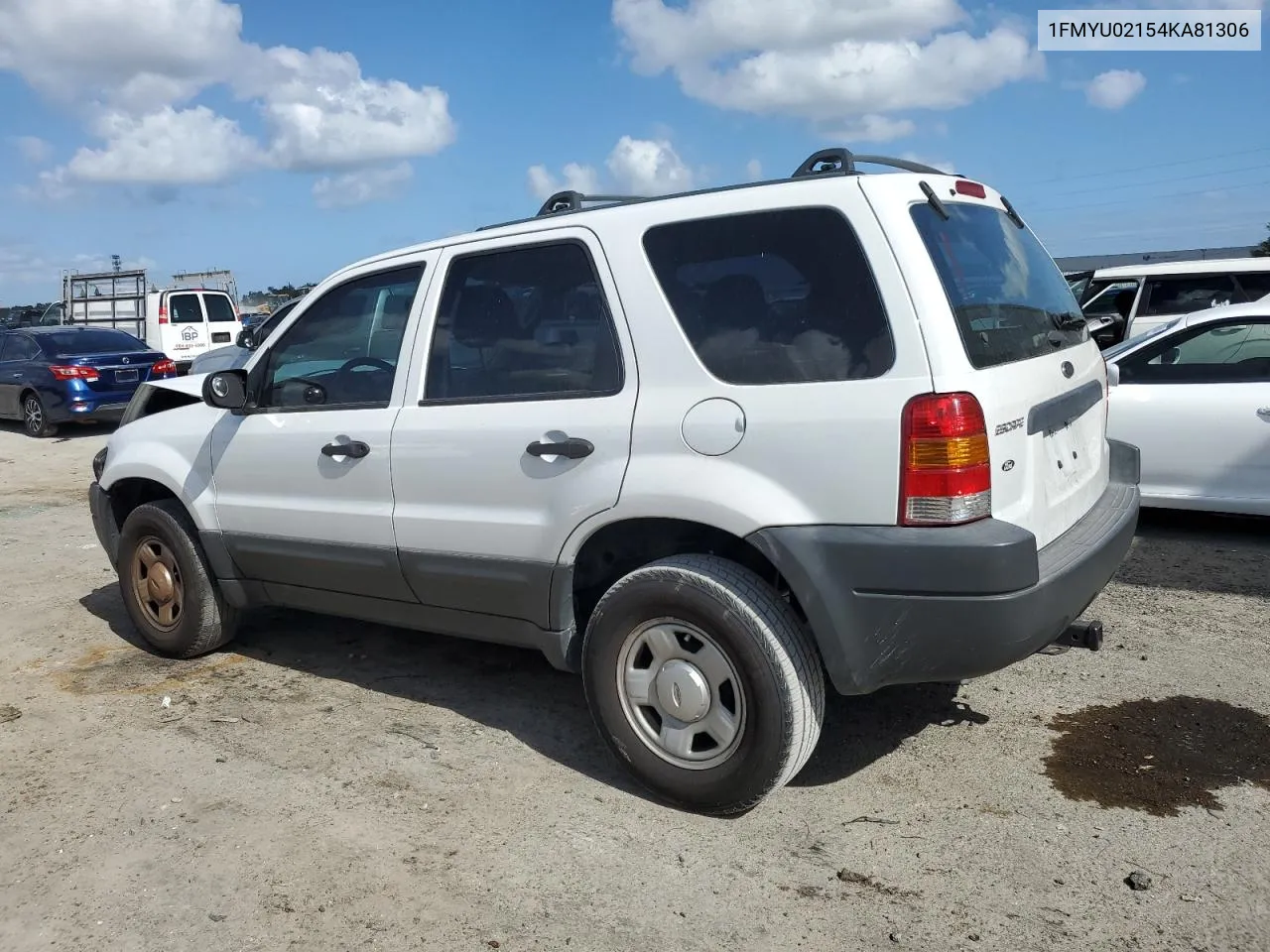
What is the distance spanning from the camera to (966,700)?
4.33 m

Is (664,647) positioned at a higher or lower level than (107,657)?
higher

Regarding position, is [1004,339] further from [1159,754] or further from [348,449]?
[348,449]

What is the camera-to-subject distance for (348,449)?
4.21 metres

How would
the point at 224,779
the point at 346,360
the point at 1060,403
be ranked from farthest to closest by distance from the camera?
1. the point at 346,360
2. the point at 224,779
3. the point at 1060,403

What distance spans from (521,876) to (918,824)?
125cm

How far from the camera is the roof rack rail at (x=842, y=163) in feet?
11.5

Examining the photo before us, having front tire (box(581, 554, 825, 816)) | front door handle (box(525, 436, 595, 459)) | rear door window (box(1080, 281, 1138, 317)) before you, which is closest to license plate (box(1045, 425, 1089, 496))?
front tire (box(581, 554, 825, 816))

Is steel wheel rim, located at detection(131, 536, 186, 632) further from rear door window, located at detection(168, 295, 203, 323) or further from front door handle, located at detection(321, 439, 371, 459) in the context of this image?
rear door window, located at detection(168, 295, 203, 323)

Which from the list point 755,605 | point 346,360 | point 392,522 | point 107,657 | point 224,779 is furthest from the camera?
point 107,657

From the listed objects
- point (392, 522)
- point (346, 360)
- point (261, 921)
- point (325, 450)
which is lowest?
point (261, 921)

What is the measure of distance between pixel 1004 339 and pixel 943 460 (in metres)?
0.59

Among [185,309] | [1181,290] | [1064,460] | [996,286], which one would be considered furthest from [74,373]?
[1064,460]

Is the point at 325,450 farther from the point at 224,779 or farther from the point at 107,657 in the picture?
the point at 107,657

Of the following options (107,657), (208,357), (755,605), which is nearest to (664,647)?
(755,605)
